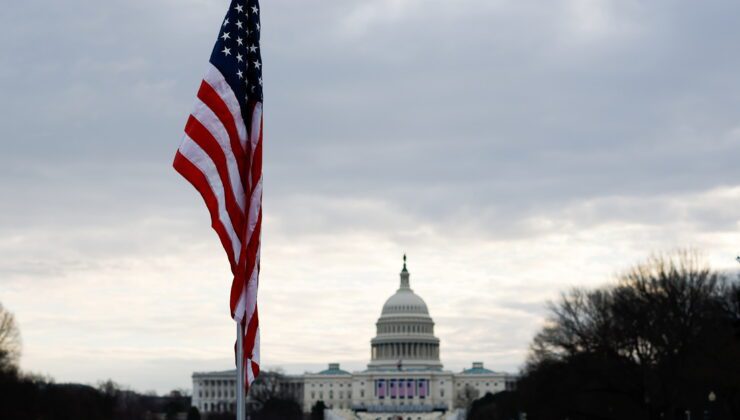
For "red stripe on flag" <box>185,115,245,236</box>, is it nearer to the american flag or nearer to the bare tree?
the american flag

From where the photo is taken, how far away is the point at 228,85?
1989cm

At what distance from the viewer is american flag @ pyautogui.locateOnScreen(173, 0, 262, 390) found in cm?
1952

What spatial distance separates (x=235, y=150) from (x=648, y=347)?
77.8 meters

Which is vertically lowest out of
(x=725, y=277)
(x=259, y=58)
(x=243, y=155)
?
(x=243, y=155)

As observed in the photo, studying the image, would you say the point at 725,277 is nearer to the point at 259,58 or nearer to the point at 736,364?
the point at 736,364

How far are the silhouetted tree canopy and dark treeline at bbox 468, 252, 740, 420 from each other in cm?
7

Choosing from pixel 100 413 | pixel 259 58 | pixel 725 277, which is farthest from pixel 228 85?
pixel 100 413

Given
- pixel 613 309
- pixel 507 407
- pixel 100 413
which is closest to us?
pixel 613 309

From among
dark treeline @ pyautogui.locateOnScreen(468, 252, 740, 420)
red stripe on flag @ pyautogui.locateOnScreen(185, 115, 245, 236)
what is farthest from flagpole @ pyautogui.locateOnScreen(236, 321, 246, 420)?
dark treeline @ pyautogui.locateOnScreen(468, 252, 740, 420)

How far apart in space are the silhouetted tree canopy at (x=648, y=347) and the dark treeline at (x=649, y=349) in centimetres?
7

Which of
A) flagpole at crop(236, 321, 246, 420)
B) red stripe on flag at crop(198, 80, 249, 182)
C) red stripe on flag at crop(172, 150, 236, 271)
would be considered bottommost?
flagpole at crop(236, 321, 246, 420)

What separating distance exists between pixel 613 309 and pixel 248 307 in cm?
7843

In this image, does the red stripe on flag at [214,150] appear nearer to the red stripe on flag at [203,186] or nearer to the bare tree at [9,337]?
the red stripe on flag at [203,186]

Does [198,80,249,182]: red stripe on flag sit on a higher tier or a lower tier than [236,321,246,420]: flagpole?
higher
